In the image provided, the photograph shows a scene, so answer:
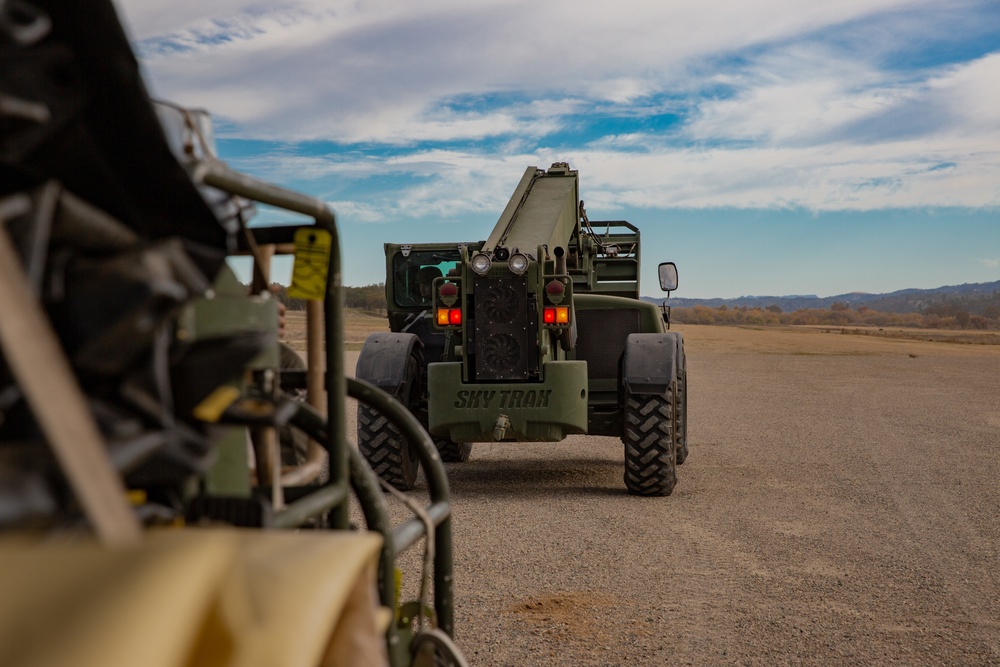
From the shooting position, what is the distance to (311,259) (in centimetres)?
228

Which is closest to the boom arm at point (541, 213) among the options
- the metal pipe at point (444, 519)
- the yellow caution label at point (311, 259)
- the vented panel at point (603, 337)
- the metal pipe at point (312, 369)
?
the vented panel at point (603, 337)

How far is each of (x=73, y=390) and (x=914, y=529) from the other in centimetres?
668

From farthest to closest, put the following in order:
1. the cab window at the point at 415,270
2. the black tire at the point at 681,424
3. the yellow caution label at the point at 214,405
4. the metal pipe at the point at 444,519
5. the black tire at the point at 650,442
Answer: the cab window at the point at 415,270
the black tire at the point at 681,424
the black tire at the point at 650,442
the metal pipe at the point at 444,519
the yellow caution label at the point at 214,405

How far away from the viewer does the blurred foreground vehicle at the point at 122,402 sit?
1160mm

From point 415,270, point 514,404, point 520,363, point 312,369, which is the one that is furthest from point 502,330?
point 312,369

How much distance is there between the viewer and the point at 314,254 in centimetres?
228

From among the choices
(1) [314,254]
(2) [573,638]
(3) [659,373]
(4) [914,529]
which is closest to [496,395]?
(3) [659,373]

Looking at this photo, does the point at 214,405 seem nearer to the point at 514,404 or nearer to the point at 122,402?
the point at 122,402

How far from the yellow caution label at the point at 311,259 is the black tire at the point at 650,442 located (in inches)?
239

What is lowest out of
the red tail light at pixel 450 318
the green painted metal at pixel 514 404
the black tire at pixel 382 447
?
the black tire at pixel 382 447

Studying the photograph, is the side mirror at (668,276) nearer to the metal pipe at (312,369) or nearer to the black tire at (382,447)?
the black tire at (382,447)

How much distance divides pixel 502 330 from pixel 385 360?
115 centimetres

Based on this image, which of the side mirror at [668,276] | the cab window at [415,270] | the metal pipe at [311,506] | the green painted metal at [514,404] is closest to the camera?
the metal pipe at [311,506]

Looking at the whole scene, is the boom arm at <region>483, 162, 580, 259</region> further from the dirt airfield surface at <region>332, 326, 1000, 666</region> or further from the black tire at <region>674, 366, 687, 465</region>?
the dirt airfield surface at <region>332, 326, 1000, 666</region>
